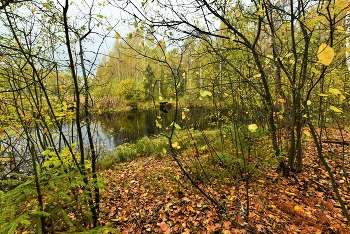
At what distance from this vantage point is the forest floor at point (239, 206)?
2371 millimetres

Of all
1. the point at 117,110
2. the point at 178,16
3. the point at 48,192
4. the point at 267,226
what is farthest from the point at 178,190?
the point at 117,110

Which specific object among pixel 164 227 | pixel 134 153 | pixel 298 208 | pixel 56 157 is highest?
pixel 56 157

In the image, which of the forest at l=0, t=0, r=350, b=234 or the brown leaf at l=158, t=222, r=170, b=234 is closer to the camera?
the forest at l=0, t=0, r=350, b=234

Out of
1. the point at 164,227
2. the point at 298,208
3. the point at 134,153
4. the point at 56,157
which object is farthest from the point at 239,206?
the point at 134,153

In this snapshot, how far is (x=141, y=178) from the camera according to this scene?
14.4 ft

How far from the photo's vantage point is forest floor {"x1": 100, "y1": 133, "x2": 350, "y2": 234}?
7.78ft

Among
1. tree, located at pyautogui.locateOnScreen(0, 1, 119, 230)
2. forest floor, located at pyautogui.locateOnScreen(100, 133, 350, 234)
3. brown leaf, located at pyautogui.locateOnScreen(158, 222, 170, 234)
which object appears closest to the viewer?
tree, located at pyautogui.locateOnScreen(0, 1, 119, 230)

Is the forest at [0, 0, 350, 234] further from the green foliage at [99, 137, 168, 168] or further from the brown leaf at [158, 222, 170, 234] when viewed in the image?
the green foliage at [99, 137, 168, 168]

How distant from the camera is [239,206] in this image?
2682 mm

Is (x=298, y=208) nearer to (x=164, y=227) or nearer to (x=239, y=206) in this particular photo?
(x=239, y=206)

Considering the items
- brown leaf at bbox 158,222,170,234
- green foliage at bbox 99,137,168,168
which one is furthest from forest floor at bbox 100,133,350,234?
green foliage at bbox 99,137,168,168

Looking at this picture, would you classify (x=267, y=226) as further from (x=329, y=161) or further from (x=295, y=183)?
(x=329, y=161)

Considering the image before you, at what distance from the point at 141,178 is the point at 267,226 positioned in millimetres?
2794

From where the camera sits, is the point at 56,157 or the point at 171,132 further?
the point at 171,132
